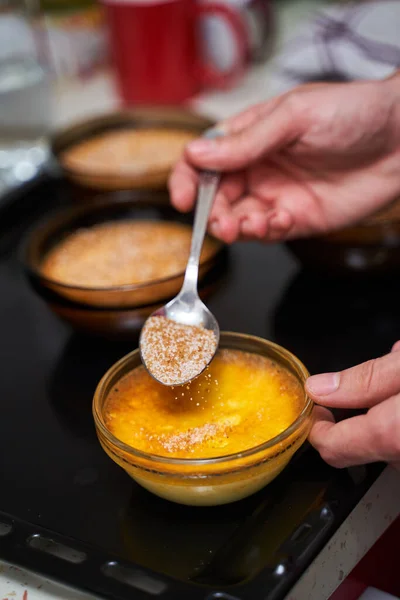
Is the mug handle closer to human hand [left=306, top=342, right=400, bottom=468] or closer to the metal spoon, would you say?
the metal spoon

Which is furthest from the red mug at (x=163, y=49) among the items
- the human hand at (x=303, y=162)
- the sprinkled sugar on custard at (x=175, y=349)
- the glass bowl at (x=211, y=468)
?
the glass bowl at (x=211, y=468)

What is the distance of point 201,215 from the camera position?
1.04m

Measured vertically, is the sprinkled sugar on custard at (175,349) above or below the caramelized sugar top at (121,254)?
above

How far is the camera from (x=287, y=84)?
68.6 inches

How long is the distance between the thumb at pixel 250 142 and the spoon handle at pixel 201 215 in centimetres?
2

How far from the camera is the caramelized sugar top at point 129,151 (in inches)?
58.6

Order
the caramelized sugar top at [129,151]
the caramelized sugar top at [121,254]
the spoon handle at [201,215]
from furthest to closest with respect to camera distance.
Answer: the caramelized sugar top at [129,151]
the caramelized sugar top at [121,254]
the spoon handle at [201,215]

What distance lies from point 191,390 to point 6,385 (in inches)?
12.0

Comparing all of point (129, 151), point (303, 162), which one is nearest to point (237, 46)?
point (129, 151)

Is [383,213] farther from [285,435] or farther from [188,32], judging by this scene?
[188,32]

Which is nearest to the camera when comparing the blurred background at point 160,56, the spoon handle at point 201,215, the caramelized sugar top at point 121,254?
the spoon handle at point 201,215

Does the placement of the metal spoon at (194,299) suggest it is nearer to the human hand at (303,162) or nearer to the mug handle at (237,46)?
the human hand at (303,162)

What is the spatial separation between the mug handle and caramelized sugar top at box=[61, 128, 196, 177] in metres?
0.39

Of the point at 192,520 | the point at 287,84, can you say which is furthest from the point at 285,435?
the point at 287,84
